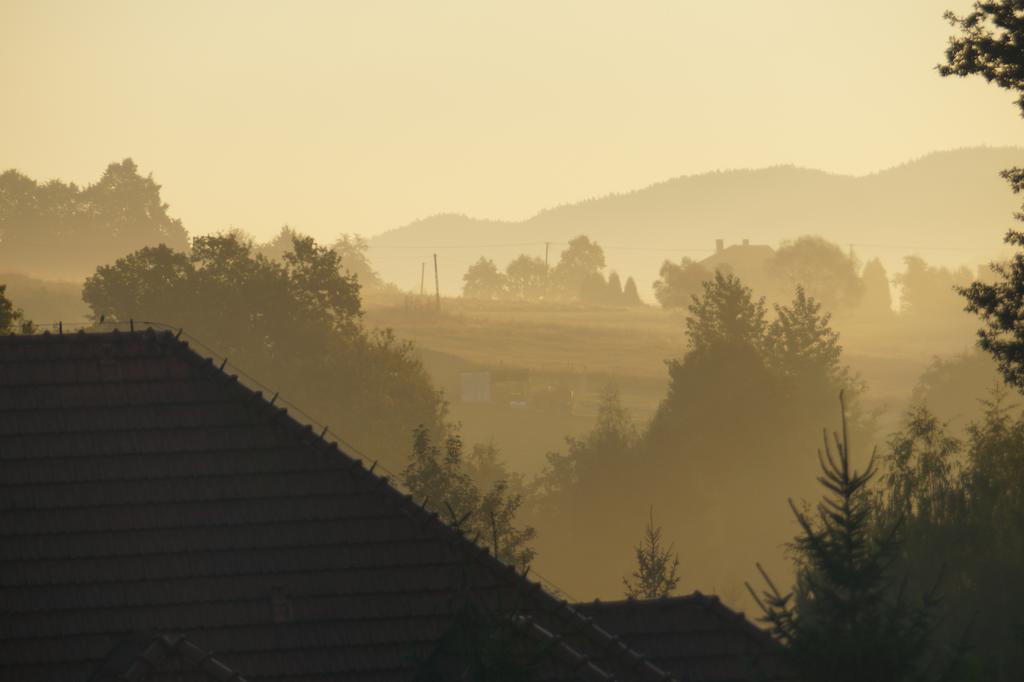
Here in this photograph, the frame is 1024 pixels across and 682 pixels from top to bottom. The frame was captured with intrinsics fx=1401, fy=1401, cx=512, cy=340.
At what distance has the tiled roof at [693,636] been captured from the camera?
824 inches

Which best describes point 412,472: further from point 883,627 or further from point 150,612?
point 883,627

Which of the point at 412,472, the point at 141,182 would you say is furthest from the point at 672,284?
the point at 412,472

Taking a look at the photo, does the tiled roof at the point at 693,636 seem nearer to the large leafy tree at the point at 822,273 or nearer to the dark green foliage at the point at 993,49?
the dark green foliage at the point at 993,49

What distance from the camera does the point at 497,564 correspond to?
20859 millimetres

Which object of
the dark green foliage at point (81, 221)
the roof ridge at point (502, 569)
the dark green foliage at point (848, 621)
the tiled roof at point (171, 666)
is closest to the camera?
the dark green foliage at point (848, 621)

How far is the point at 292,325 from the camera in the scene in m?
83.9

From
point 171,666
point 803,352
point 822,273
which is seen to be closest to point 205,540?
point 171,666

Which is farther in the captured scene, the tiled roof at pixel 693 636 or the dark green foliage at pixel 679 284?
the dark green foliage at pixel 679 284

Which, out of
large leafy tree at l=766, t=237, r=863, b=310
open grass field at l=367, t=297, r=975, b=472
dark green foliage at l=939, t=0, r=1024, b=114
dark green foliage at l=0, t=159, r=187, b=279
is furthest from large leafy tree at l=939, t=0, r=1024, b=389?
large leafy tree at l=766, t=237, r=863, b=310

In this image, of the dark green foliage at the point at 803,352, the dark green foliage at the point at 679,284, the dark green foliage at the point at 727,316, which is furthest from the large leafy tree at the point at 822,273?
the dark green foliage at the point at 727,316

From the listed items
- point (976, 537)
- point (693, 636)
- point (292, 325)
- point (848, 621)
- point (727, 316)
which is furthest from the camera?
point (727, 316)

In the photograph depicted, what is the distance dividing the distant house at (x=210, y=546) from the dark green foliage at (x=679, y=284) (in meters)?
159

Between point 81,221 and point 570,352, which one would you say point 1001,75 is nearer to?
point 570,352

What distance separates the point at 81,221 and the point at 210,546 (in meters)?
169
